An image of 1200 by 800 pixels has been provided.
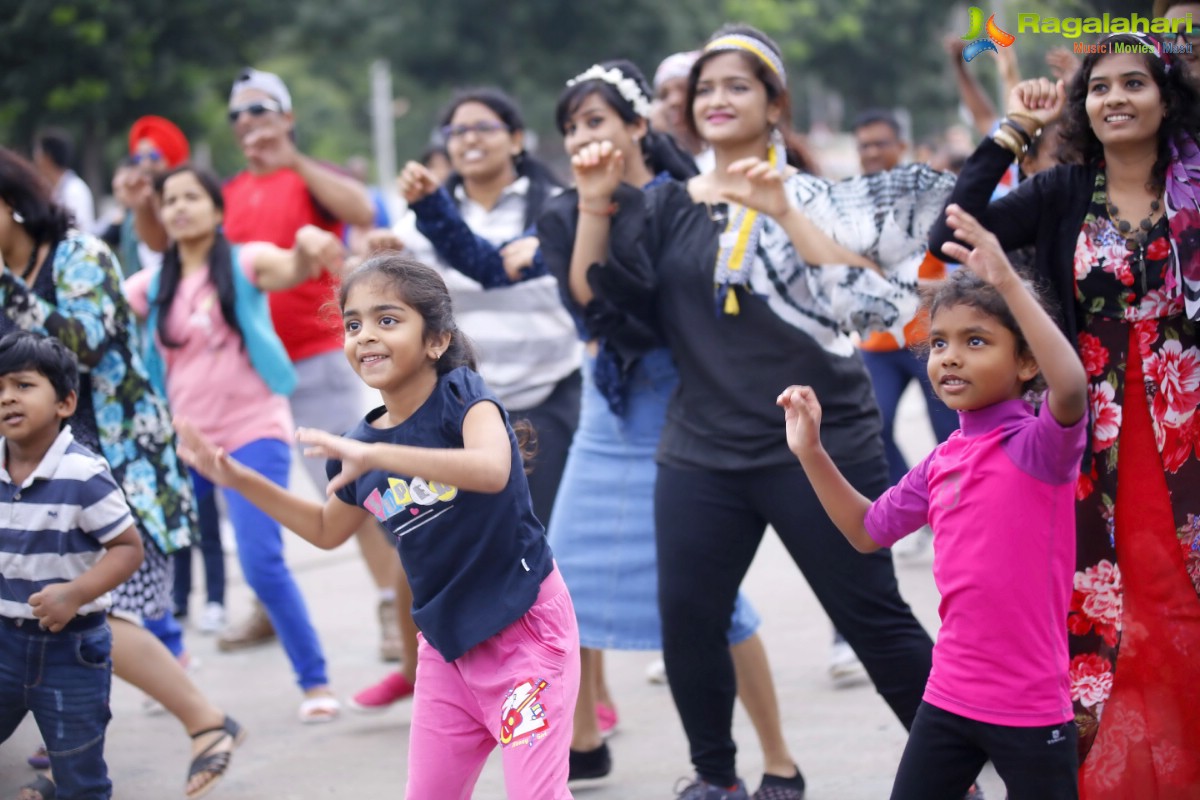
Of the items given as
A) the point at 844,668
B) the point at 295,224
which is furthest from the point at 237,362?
the point at 844,668

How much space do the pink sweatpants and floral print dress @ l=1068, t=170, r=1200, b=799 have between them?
1314 mm

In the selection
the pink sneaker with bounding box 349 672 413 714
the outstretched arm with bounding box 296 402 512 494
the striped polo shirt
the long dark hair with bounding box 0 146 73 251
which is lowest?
the pink sneaker with bounding box 349 672 413 714

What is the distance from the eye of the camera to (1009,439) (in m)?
3.11

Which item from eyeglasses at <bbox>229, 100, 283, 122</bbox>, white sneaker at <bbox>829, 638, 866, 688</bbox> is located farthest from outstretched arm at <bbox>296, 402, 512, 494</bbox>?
eyeglasses at <bbox>229, 100, 283, 122</bbox>

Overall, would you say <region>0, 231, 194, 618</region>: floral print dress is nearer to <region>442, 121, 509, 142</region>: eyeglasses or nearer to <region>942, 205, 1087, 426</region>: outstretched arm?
<region>442, 121, 509, 142</region>: eyeglasses

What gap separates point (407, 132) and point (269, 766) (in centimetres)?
4522

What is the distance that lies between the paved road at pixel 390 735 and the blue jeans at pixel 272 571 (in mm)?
222

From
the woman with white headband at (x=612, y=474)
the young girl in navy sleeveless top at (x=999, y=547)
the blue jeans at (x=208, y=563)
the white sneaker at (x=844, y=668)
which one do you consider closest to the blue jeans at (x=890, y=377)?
the white sneaker at (x=844, y=668)

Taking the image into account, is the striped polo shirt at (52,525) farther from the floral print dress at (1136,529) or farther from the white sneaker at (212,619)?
the white sneaker at (212,619)

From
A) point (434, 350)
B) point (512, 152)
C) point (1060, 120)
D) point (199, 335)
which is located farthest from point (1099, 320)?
point (199, 335)

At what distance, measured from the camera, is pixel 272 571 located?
216 inches

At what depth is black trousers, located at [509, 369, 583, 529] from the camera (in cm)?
509

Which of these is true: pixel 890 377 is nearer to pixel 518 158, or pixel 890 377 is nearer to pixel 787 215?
pixel 518 158

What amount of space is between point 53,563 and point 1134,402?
2.81 metres
